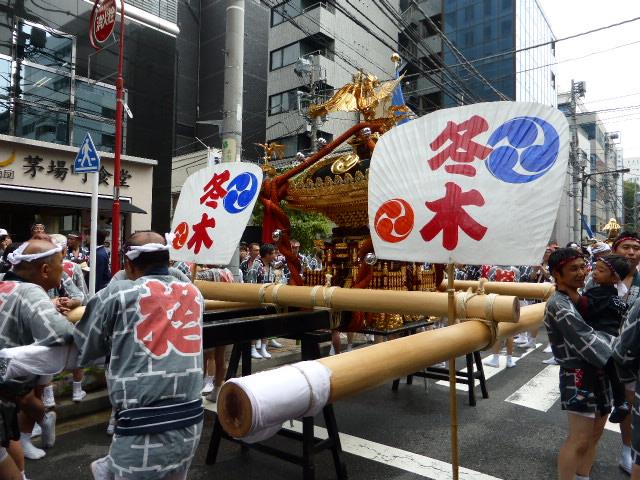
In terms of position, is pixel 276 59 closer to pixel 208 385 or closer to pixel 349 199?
pixel 208 385

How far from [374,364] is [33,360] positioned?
4.74ft

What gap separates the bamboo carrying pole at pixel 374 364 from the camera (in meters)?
1.34

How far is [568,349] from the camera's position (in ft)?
9.47

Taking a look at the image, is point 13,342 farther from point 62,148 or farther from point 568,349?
point 62,148

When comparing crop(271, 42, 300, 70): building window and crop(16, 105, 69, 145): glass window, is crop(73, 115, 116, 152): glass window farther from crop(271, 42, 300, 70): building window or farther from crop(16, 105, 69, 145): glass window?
crop(271, 42, 300, 70): building window

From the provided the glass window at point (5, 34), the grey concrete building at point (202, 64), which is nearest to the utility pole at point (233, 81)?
the glass window at point (5, 34)

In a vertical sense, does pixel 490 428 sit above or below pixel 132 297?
below

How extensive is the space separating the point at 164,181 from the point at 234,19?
37.1ft

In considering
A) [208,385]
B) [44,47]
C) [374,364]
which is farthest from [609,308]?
[44,47]

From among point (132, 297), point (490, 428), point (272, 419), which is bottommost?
point (490, 428)

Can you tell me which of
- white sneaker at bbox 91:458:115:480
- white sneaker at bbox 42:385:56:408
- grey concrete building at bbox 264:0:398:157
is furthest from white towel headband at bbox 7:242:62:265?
grey concrete building at bbox 264:0:398:157

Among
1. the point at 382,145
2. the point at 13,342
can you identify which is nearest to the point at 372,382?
the point at 382,145

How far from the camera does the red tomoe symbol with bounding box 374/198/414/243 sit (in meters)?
2.59

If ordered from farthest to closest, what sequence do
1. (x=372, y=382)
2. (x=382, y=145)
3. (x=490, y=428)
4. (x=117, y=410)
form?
(x=490, y=428) < (x=382, y=145) < (x=117, y=410) < (x=372, y=382)
